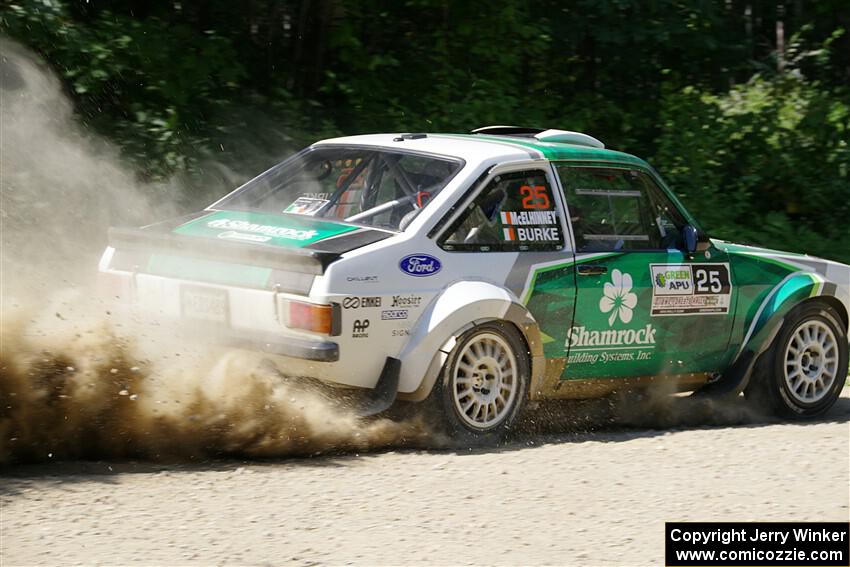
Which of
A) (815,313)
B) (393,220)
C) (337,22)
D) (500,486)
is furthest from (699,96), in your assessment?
(500,486)

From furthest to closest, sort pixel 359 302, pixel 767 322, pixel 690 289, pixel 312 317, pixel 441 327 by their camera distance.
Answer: pixel 767 322 < pixel 690 289 < pixel 441 327 < pixel 359 302 < pixel 312 317

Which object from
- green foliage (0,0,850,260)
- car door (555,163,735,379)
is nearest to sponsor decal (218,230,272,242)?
car door (555,163,735,379)

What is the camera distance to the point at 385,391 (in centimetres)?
666

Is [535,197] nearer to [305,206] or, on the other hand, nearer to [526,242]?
[526,242]

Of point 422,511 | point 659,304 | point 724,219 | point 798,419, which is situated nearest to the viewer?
point 422,511

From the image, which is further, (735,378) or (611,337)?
→ (735,378)

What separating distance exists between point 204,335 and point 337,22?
23.6ft

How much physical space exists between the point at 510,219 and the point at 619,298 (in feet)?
2.94

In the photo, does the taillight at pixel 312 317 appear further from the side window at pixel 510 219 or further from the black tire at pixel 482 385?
the side window at pixel 510 219

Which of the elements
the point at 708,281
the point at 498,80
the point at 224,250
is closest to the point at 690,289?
the point at 708,281

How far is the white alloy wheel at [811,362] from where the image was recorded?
859 cm

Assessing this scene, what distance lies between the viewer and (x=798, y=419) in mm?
8617

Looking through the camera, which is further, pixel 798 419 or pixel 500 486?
pixel 798 419

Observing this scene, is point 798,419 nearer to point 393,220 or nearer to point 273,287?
point 393,220
